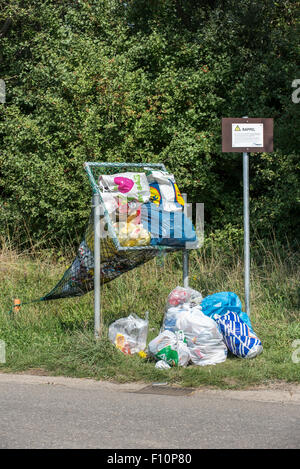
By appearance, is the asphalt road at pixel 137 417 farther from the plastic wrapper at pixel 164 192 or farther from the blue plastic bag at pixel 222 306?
the plastic wrapper at pixel 164 192

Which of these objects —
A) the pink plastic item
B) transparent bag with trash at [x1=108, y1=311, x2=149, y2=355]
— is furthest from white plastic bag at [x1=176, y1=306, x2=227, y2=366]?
the pink plastic item

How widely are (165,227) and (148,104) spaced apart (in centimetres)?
689

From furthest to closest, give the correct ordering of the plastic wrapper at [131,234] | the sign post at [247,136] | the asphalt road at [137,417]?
the sign post at [247,136]
the plastic wrapper at [131,234]
the asphalt road at [137,417]

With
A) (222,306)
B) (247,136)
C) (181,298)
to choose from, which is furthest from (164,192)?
(222,306)

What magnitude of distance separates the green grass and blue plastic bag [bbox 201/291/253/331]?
0.44m

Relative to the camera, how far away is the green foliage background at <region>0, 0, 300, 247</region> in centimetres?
1279

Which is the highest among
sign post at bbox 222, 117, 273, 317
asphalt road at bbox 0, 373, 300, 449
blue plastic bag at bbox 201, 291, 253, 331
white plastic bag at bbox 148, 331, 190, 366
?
sign post at bbox 222, 117, 273, 317

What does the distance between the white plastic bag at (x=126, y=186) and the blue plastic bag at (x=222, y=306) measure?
1.38 metres

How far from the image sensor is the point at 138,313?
8.64 metres

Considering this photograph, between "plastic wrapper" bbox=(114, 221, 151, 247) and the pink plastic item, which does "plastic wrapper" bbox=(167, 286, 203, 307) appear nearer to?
"plastic wrapper" bbox=(114, 221, 151, 247)

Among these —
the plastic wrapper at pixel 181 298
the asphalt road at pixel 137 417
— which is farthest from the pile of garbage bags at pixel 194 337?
the asphalt road at pixel 137 417

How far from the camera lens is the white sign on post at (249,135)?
7.32m

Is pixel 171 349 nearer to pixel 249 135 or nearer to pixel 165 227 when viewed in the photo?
pixel 165 227

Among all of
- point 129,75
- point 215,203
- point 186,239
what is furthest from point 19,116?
point 186,239
